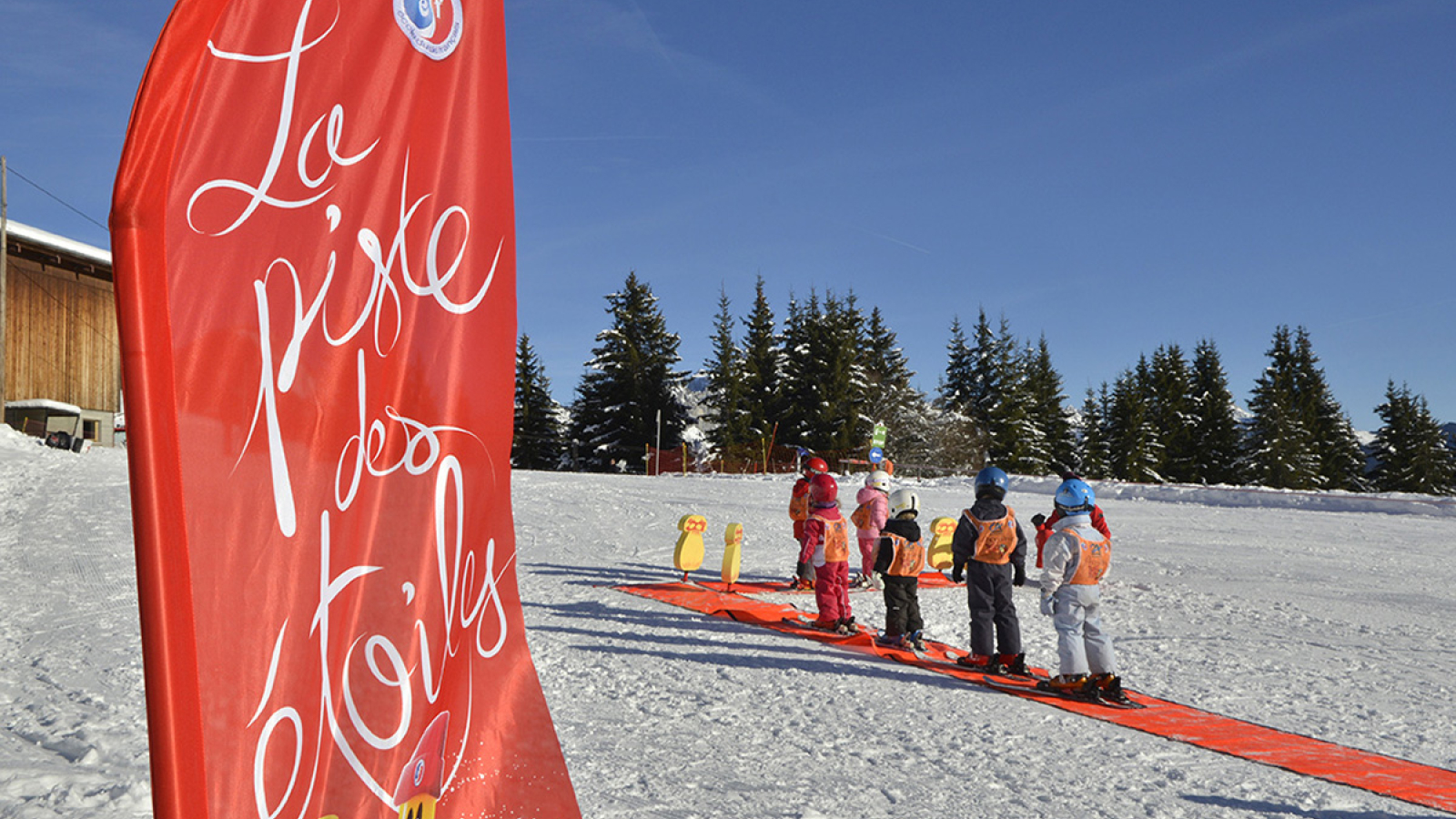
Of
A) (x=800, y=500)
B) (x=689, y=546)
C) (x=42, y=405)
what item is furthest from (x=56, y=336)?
(x=800, y=500)

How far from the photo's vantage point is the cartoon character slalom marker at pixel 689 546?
39.7 feet

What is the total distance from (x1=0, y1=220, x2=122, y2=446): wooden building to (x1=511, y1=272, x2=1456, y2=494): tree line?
17.5 m

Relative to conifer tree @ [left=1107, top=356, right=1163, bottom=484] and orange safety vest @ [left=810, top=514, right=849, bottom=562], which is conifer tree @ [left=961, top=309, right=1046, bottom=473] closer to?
conifer tree @ [left=1107, top=356, right=1163, bottom=484]

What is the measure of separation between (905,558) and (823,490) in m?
1.38

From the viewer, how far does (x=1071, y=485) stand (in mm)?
7094

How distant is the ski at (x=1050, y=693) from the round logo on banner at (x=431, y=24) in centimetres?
640

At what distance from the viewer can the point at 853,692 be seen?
6.84m

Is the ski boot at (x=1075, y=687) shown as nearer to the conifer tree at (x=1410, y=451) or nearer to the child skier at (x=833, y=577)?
the child skier at (x=833, y=577)

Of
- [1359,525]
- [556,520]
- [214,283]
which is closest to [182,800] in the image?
[214,283]

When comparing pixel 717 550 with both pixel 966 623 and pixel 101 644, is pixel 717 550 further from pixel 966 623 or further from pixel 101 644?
pixel 101 644

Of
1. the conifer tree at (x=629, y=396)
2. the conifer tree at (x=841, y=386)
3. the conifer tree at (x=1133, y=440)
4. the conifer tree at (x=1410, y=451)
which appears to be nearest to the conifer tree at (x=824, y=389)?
the conifer tree at (x=841, y=386)

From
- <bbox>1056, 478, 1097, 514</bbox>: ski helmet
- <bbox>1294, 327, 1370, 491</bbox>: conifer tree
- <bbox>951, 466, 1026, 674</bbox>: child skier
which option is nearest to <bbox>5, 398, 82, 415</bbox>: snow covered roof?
<bbox>951, 466, 1026, 674</bbox>: child skier

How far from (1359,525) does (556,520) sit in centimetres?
1674

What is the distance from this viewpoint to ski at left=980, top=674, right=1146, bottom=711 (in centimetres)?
670
